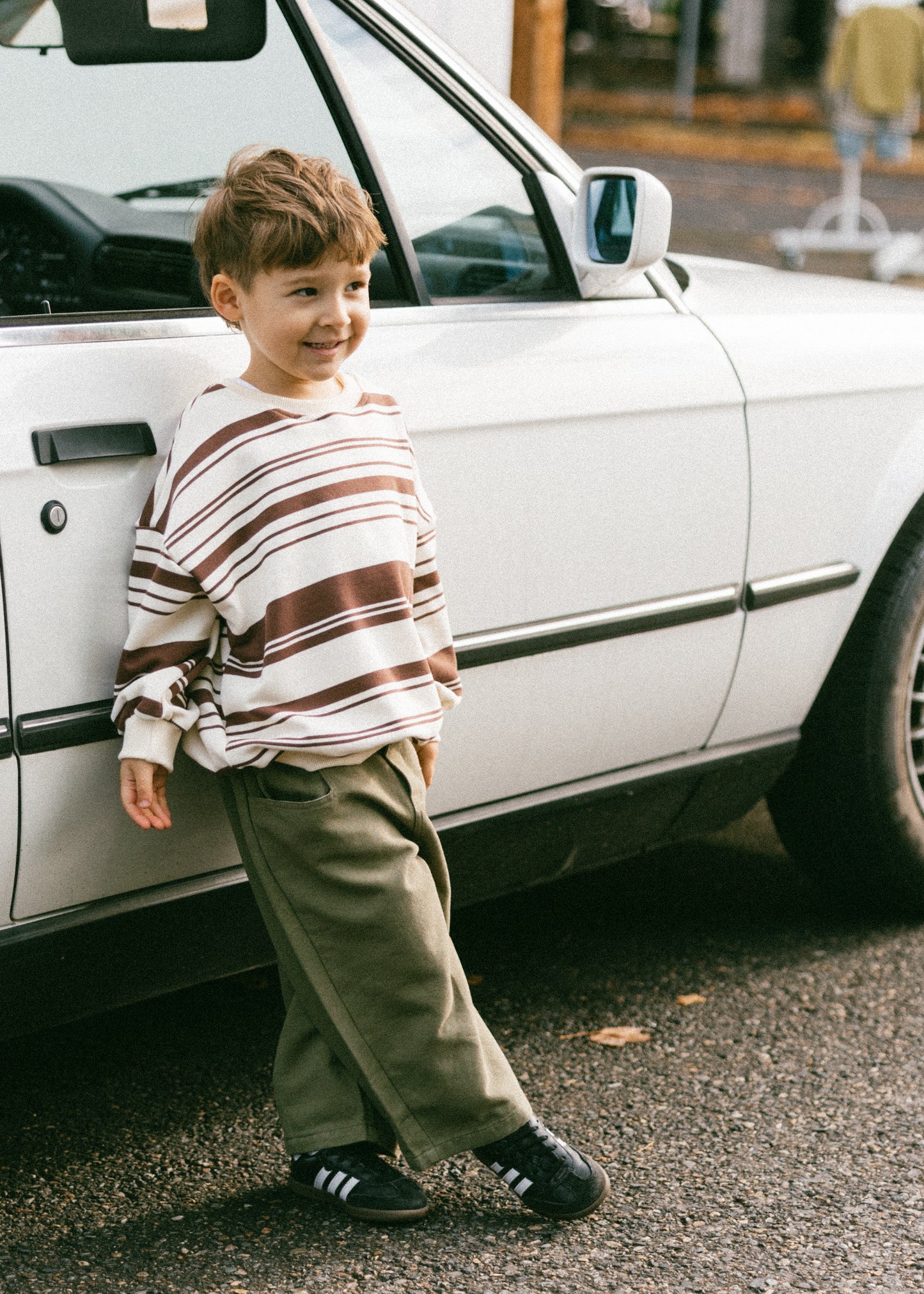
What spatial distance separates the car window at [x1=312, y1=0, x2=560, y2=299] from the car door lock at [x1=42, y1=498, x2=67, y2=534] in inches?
31.7

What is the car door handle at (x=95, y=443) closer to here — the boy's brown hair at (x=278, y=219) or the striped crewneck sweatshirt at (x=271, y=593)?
the striped crewneck sweatshirt at (x=271, y=593)

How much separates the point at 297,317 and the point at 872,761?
154cm

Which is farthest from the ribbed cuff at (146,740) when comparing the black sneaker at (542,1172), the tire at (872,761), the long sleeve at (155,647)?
A: the tire at (872,761)

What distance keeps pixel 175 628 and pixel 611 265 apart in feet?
3.13

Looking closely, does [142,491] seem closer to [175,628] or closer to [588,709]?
[175,628]

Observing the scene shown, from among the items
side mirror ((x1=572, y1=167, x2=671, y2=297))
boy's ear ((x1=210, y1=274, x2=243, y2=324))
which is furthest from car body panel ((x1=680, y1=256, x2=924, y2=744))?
boy's ear ((x1=210, y1=274, x2=243, y2=324))

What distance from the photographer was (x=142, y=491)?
2.04 m

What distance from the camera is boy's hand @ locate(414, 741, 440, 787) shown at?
2.22 metres

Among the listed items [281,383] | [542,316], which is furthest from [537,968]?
[281,383]

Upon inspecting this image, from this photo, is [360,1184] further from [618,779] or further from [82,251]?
[82,251]

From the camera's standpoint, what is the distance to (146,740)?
6.55 ft

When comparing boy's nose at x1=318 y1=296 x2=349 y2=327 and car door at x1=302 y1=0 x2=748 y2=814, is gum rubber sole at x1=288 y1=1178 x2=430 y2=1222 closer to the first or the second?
car door at x1=302 y1=0 x2=748 y2=814

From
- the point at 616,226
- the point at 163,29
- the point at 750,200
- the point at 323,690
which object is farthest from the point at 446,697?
the point at 750,200

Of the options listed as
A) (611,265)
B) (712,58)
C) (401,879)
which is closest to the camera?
(401,879)
